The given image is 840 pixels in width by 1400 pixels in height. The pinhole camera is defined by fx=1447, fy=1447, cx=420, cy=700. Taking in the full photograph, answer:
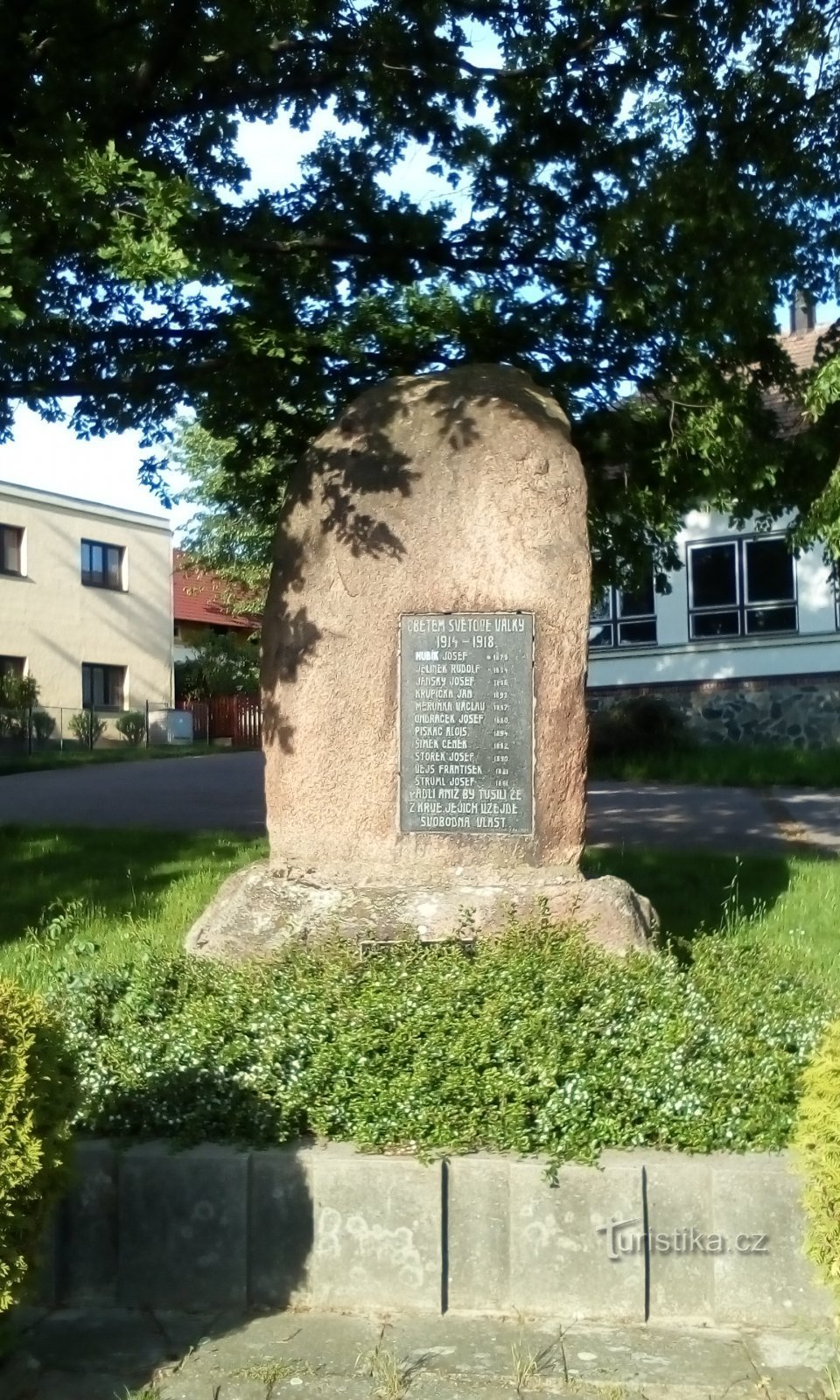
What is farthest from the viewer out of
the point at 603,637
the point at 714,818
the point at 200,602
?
the point at 200,602

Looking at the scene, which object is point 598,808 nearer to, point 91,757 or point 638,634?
point 638,634

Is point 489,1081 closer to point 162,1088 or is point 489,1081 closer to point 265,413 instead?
point 162,1088

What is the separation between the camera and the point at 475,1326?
4.18 meters

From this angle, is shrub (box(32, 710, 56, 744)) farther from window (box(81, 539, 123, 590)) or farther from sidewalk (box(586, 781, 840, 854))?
sidewalk (box(586, 781, 840, 854))

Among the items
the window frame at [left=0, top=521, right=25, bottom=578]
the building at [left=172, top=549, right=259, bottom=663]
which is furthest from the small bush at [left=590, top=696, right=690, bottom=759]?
the building at [left=172, top=549, right=259, bottom=663]

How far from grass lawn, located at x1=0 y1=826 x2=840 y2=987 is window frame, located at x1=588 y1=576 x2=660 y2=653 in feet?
48.5

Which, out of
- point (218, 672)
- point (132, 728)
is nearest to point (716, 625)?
point (132, 728)

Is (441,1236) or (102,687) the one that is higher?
(102,687)

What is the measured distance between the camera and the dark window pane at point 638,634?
24922 mm

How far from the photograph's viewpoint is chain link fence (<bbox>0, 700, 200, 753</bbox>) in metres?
31.2

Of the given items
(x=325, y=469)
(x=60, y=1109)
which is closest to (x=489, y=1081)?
(x=60, y=1109)

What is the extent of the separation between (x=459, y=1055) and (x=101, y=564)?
33.4 m

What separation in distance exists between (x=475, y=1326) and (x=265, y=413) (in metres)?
6.80

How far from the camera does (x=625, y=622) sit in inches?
995
